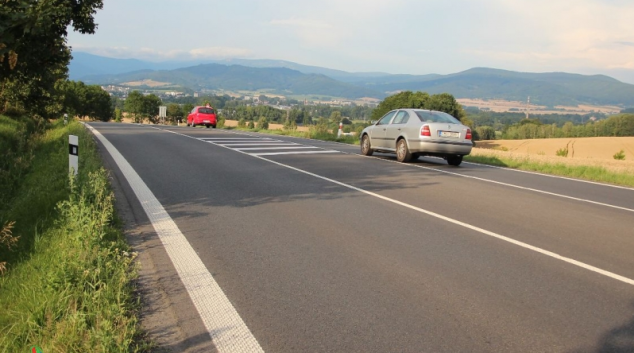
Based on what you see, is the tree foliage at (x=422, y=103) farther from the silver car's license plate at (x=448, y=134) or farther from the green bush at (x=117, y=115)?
the silver car's license plate at (x=448, y=134)

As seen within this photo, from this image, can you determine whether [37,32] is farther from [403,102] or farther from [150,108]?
[150,108]

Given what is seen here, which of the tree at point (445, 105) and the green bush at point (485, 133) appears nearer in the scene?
the green bush at point (485, 133)

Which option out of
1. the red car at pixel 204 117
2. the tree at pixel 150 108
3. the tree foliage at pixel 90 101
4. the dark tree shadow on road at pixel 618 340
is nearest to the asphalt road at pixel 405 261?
the dark tree shadow on road at pixel 618 340

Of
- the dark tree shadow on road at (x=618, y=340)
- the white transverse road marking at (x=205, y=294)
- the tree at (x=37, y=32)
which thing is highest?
the tree at (x=37, y=32)

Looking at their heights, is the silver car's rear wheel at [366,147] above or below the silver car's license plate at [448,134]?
below

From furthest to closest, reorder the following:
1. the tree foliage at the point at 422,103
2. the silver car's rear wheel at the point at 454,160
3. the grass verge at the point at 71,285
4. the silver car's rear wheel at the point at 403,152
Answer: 1. the tree foliage at the point at 422,103
2. the silver car's rear wheel at the point at 454,160
3. the silver car's rear wheel at the point at 403,152
4. the grass verge at the point at 71,285

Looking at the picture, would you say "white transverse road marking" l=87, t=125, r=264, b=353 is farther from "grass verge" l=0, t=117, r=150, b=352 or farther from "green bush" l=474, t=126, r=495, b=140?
"green bush" l=474, t=126, r=495, b=140

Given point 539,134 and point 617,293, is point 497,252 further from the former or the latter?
point 539,134

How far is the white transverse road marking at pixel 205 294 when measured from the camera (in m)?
3.66

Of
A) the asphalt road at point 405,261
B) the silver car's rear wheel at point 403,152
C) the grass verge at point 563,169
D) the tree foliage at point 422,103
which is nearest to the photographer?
the asphalt road at point 405,261

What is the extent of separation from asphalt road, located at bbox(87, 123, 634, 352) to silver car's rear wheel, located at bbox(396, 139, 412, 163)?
13.3ft

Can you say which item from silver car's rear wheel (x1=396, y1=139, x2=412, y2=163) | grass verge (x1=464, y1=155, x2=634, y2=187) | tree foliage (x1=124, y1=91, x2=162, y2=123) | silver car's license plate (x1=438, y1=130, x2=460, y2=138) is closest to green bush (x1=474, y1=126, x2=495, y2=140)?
grass verge (x1=464, y1=155, x2=634, y2=187)

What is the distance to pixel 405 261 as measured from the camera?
5602 mm

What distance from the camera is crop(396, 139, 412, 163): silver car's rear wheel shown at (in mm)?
15555
